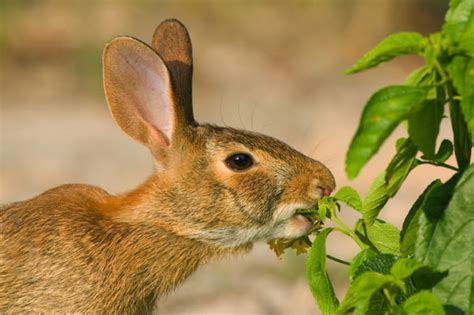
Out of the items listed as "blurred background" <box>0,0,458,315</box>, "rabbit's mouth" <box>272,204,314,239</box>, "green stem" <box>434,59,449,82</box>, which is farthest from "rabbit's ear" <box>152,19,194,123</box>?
"blurred background" <box>0,0,458,315</box>

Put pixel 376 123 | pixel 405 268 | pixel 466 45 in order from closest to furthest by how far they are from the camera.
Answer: pixel 376 123 < pixel 466 45 < pixel 405 268

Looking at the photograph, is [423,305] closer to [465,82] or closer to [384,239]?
[465,82]

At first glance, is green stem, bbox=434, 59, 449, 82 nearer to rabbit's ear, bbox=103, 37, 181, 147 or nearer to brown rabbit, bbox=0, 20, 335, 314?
brown rabbit, bbox=0, 20, 335, 314

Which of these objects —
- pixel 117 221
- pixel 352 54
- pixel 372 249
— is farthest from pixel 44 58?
pixel 372 249

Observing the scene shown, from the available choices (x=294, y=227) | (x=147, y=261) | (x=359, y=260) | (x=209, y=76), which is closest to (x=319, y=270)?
(x=359, y=260)

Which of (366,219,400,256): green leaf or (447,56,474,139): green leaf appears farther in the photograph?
(366,219,400,256): green leaf

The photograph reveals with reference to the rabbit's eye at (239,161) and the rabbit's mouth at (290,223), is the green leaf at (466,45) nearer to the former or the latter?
the rabbit's mouth at (290,223)
